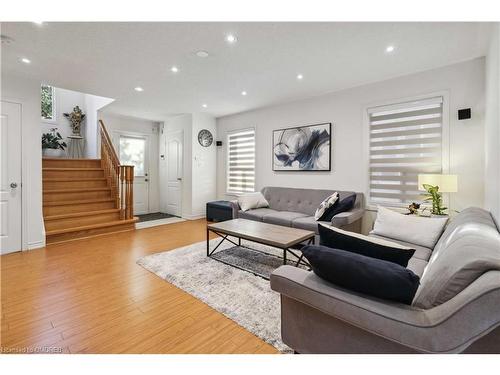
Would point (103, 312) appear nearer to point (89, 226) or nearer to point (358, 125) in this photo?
point (89, 226)

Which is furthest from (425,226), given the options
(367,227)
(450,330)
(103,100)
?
(103,100)

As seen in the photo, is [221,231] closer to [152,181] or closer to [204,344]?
[204,344]

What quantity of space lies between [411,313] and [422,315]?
0.04 metres

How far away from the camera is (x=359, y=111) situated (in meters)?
3.87

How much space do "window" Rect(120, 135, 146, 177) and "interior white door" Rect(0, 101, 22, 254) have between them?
2.83 metres

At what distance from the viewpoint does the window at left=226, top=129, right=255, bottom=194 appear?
5.48 meters

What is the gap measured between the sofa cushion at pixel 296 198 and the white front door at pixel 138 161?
3571 mm

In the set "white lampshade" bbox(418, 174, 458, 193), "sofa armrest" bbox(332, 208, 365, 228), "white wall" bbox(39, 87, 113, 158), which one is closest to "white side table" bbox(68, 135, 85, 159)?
"white wall" bbox(39, 87, 113, 158)

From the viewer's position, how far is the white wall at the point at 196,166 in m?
5.70

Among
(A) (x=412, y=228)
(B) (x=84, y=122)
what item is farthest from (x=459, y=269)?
(B) (x=84, y=122)

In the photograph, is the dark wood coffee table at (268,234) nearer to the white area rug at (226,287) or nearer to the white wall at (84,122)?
the white area rug at (226,287)

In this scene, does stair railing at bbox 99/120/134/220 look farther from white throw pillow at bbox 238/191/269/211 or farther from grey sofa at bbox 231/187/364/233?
white throw pillow at bbox 238/191/269/211

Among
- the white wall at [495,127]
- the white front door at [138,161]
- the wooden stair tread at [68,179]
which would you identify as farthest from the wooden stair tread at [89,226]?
the white wall at [495,127]
